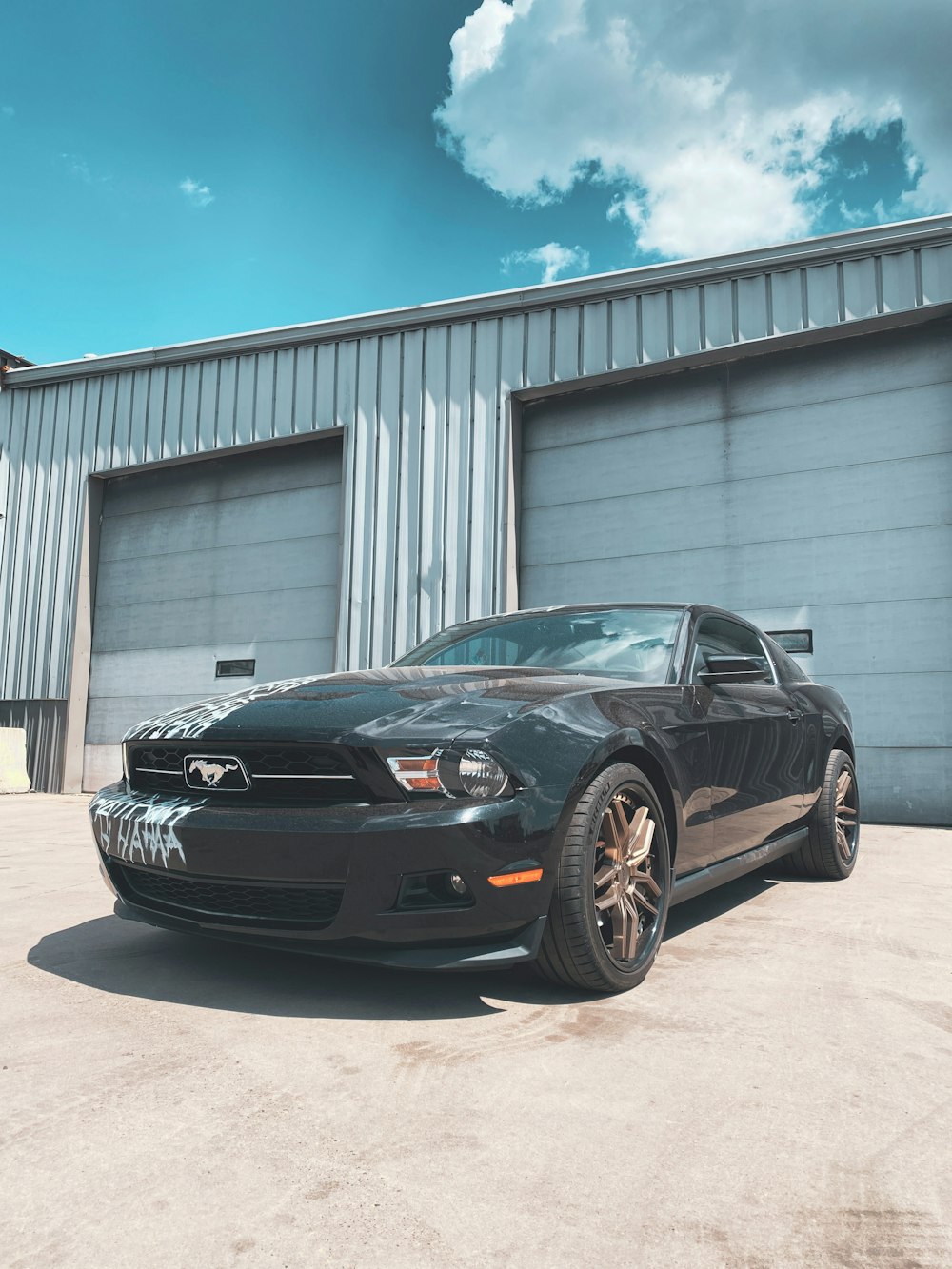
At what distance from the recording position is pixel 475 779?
88.5 inches

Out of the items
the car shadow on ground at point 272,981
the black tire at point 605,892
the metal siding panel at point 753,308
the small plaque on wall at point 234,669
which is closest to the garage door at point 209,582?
the small plaque on wall at point 234,669

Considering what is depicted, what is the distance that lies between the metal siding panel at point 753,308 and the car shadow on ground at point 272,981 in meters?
7.05

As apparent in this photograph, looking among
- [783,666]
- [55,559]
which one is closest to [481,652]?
[783,666]

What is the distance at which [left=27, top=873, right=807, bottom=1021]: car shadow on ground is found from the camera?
2342mm

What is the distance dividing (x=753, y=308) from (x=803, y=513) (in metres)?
1.87

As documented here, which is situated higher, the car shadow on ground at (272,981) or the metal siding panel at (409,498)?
the metal siding panel at (409,498)

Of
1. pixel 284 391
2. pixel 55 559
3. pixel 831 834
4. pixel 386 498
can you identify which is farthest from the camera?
pixel 55 559

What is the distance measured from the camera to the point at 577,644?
11.3 ft

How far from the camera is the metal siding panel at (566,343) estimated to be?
906 centimetres

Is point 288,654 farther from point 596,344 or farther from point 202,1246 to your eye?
point 202,1246

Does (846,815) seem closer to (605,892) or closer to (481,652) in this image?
(481,652)

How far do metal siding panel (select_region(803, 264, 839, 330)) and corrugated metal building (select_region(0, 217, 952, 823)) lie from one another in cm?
2

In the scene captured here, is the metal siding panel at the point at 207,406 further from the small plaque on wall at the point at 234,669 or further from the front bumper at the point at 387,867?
the front bumper at the point at 387,867

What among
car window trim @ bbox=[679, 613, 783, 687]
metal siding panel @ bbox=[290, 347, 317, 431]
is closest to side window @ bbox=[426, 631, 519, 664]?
car window trim @ bbox=[679, 613, 783, 687]
